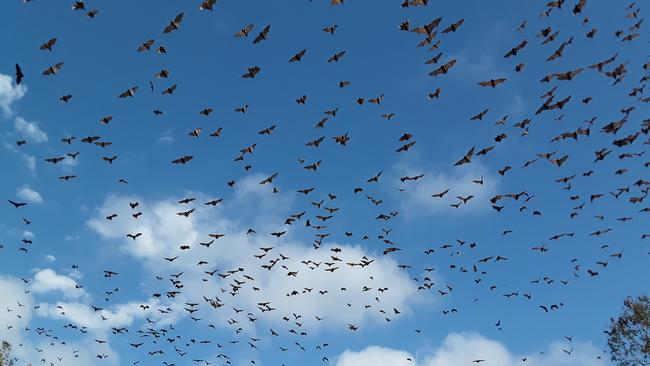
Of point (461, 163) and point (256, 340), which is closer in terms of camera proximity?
point (461, 163)

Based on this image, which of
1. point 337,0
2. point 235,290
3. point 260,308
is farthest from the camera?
point 260,308

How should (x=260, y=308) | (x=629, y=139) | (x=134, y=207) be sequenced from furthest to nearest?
(x=260, y=308)
(x=134, y=207)
(x=629, y=139)

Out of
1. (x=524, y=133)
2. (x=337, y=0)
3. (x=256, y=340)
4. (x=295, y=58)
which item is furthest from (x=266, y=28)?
(x=256, y=340)

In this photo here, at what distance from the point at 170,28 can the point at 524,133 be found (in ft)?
50.4

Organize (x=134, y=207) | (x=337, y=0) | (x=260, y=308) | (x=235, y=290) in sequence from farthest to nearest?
(x=260, y=308)
(x=235, y=290)
(x=134, y=207)
(x=337, y=0)

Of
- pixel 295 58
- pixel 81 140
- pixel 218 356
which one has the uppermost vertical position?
pixel 295 58

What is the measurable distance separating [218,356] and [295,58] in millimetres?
26707

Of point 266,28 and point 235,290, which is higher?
point 266,28

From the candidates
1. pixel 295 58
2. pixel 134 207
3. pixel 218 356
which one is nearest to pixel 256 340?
pixel 218 356

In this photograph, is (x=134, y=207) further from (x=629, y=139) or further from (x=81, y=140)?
(x=629, y=139)

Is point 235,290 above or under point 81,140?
under

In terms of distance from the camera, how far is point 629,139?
19.9 m

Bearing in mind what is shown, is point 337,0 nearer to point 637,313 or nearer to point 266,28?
point 266,28

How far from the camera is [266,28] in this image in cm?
1930
